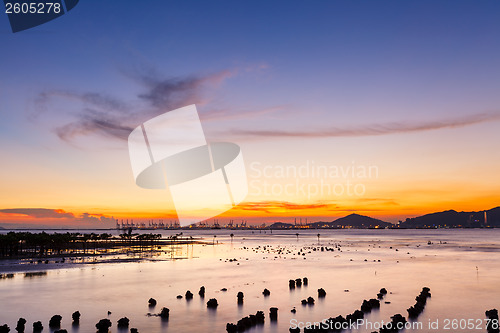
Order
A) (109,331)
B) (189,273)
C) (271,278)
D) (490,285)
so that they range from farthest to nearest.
Answer: (189,273), (271,278), (490,285), (109,331)

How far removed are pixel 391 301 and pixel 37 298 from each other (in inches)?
1646

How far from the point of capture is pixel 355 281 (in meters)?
62.8

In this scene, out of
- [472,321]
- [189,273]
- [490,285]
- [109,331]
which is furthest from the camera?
[189,273]

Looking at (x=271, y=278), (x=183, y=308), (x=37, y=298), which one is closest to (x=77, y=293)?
(x=37, y=298)

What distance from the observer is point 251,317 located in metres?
35.7

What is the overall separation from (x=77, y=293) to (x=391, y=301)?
38.8 metres

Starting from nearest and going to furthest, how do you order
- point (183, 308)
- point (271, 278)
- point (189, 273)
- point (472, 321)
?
point (472, 321) < point (183, 308) < point (271, 278) < point (189, 273)

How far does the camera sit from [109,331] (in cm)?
3459

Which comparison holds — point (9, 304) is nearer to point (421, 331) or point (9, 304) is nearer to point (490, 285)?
point (421, 331)

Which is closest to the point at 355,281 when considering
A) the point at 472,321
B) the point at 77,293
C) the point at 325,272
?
the point at 325,272

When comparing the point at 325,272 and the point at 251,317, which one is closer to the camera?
the point at 251,317

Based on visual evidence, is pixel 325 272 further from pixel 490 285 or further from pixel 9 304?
pixel 9 304

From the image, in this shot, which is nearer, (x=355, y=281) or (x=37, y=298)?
(x=37, y=298)

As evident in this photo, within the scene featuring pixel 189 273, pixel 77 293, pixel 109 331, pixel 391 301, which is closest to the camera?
pixel 109 331
